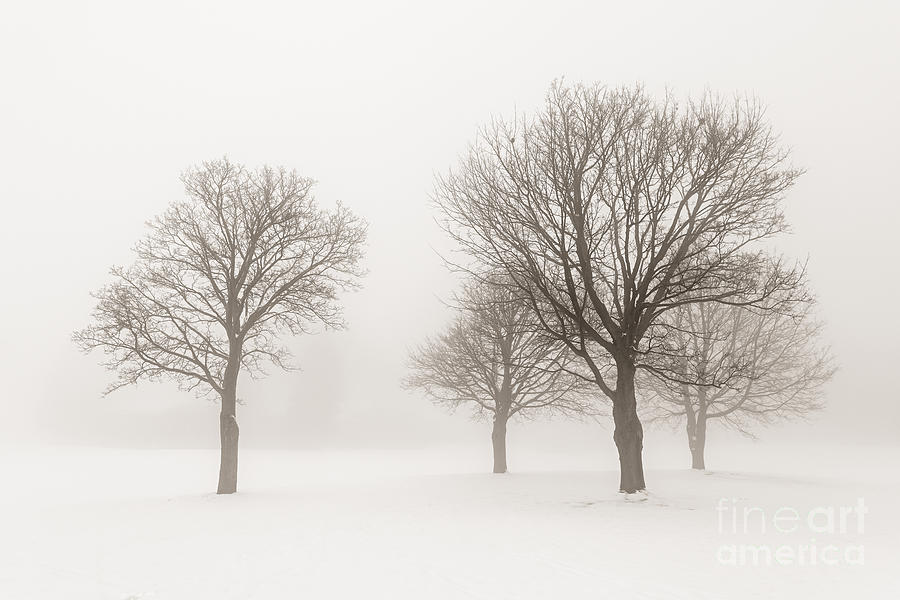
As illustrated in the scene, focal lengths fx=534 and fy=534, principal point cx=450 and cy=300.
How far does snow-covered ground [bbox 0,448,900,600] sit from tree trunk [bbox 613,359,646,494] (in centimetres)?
80

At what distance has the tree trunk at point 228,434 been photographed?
859 inches

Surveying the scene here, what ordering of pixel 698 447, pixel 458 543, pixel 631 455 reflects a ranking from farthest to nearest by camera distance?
1. pixel 698 447
2. pixel 631 455
3. pixel 458 543

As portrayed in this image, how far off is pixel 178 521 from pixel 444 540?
8960mm

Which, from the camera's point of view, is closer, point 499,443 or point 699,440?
point 499,443

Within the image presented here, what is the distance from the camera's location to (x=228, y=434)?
21828mm

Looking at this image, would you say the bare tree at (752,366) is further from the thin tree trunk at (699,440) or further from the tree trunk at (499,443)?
the tree trunk at (499,443)

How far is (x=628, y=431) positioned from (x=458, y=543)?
8643mm

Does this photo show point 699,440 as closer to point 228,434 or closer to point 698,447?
point 698,447

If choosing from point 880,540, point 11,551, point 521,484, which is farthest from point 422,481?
point 880,540

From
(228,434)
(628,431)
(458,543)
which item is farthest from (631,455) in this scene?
(228,434)

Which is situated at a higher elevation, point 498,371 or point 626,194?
point 626,194

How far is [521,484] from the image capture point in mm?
23859

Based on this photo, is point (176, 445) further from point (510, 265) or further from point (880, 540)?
point (880, 540)

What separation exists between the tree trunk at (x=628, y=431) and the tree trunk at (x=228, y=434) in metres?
15.2
